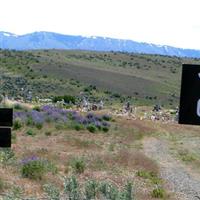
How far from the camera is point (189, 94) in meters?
6.04

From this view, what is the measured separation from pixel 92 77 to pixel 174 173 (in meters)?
82.1

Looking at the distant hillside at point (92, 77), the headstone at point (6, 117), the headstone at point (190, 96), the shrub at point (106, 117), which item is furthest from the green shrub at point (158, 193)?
the distant hillside at point (92, 77)

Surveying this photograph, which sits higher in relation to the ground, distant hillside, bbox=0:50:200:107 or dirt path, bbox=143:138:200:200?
dirt path, bbox=143:138:200:200

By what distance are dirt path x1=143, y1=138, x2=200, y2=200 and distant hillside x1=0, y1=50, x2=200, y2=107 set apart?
3828 centimetres

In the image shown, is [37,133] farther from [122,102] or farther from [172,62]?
[172,62]

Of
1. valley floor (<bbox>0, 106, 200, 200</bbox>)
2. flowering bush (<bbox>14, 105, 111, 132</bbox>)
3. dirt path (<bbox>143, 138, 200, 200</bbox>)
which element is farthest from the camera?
flowering bush (<bbox>14, 105, 111, 132</bbox>)

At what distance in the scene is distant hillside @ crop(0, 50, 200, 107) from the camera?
292 ft

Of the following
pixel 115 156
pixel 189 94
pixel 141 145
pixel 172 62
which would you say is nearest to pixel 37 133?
pixel 141 145

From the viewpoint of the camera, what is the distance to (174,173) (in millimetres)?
25531

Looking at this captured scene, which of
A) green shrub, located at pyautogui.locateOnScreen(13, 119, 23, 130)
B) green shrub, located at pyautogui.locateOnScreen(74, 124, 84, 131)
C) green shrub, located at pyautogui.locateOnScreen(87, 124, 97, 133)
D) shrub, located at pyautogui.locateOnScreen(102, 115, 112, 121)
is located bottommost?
shrub, located at pyautogui.locateOnScreen(102, 115, 112, 121)

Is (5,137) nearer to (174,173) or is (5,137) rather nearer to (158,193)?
(158,193)

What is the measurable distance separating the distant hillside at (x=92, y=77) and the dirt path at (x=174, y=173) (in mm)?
38277

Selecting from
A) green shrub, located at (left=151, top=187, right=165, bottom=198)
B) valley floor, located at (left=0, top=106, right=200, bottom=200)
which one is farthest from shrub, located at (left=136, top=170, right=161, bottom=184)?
green shrub, located at (left=151, top=187, right=165, bottom=198)

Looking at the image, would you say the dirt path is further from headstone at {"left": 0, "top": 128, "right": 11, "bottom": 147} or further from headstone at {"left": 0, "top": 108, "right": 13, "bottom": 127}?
headstone at {"left": 0, "top": 128, "right": 11, "bottom": 147}
